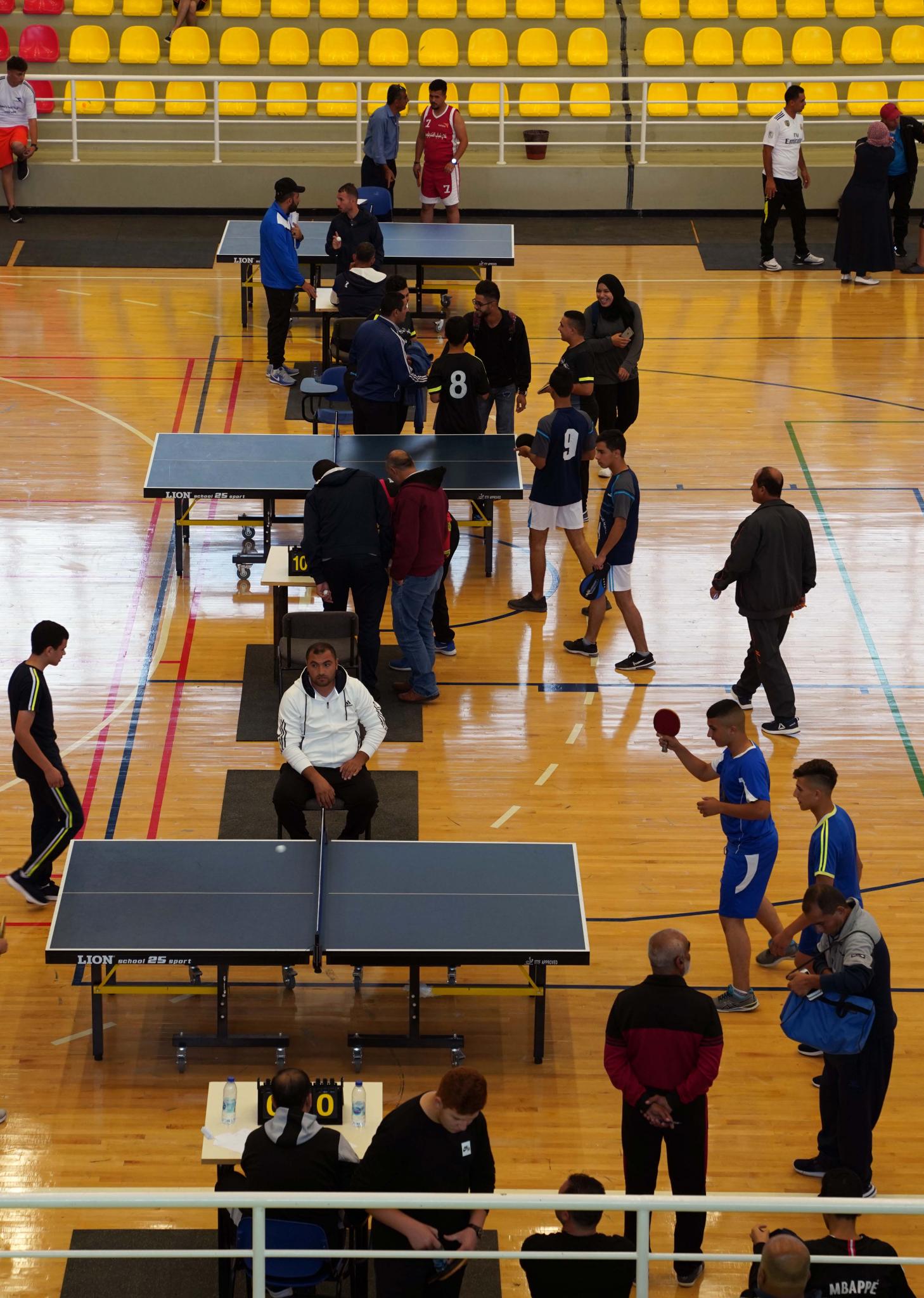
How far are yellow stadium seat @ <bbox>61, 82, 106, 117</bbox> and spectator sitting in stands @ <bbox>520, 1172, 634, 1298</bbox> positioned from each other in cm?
1966

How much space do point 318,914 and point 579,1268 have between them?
8.58ft

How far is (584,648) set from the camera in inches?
473

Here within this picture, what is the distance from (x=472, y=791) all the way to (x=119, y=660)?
2.94m

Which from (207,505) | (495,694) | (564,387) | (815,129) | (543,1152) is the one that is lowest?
(543,1152)

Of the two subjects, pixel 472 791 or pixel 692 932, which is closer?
pixel 692 932

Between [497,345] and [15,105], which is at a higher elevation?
[15,105]

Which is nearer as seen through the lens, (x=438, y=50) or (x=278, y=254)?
(x=278, y=254)

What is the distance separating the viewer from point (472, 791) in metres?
10.3

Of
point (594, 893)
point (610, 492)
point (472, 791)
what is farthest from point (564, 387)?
point (594, 893)

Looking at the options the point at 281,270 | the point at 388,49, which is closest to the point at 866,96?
the point at 388,49

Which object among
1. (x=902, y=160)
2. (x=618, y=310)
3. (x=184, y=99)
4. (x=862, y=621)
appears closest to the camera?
(x=862, y=621)

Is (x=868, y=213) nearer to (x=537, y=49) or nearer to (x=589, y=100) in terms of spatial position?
(x=589, y=100)

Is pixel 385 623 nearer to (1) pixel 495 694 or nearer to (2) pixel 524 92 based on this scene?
(1) pixel 495 694

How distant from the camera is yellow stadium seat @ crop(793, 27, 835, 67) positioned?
2328 centimetres
